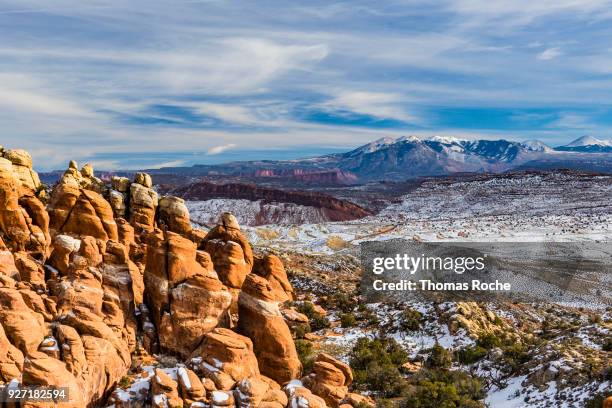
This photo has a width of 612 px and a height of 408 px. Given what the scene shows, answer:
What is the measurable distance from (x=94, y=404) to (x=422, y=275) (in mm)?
54277

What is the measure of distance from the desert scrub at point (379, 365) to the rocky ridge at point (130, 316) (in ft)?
10.5

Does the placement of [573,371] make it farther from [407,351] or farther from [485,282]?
[485,282]

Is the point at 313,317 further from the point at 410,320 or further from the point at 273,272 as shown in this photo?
the point at 410,320

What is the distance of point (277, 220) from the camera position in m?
184

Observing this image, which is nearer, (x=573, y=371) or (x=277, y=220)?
(x=573, y=371)

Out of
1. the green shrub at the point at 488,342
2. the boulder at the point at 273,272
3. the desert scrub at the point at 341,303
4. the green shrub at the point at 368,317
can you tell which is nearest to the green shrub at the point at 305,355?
the boulder at the point at 273,272

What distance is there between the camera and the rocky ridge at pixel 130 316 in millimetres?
19422

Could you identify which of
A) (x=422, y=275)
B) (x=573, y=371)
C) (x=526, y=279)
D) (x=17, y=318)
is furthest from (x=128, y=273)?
(x=526, y=279)

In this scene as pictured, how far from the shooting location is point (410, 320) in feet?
131

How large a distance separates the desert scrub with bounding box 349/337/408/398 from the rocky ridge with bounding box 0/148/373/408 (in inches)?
126

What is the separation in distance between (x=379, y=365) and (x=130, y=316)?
49.1 feet

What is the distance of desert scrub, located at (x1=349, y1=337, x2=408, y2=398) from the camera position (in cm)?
2762

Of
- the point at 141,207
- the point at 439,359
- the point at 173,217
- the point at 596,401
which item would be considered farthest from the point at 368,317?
the point at 141,207

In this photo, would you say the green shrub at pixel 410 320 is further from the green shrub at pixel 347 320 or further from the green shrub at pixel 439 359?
the green shrub at pixel 439 359
